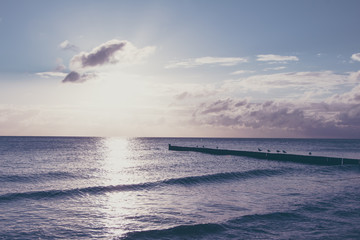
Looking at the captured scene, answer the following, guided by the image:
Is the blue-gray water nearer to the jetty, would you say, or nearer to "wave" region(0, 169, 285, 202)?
"wave" region(0, 169, 285, 202)

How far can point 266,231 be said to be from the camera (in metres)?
16.0

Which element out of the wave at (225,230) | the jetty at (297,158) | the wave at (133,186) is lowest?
the wave at (133,186)

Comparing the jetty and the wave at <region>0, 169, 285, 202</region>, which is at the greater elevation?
the jetty

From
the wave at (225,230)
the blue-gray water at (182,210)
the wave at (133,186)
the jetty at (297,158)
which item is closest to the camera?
the wave at (225,230)

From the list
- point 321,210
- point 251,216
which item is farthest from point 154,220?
point 321,210

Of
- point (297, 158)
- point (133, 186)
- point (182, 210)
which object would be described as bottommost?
point (133, 186)

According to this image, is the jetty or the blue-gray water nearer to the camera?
the blue-gray water

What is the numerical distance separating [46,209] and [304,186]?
80.3 ft

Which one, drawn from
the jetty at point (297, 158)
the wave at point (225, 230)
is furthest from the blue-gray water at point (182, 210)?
the jetty at point (297, 158)

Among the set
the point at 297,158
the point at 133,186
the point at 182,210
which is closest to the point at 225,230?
the point at 182,210

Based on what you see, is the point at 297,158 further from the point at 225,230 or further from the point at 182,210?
the point at 225,230

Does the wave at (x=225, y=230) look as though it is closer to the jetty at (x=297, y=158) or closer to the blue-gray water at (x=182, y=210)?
the blue-gray water at (x=182, y=210)

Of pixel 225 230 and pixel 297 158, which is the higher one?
pixel 297 158

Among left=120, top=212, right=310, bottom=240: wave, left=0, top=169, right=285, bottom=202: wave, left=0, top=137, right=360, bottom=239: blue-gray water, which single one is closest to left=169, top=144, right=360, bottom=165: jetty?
left=0, top=169, right=285, bottom=202: wave
